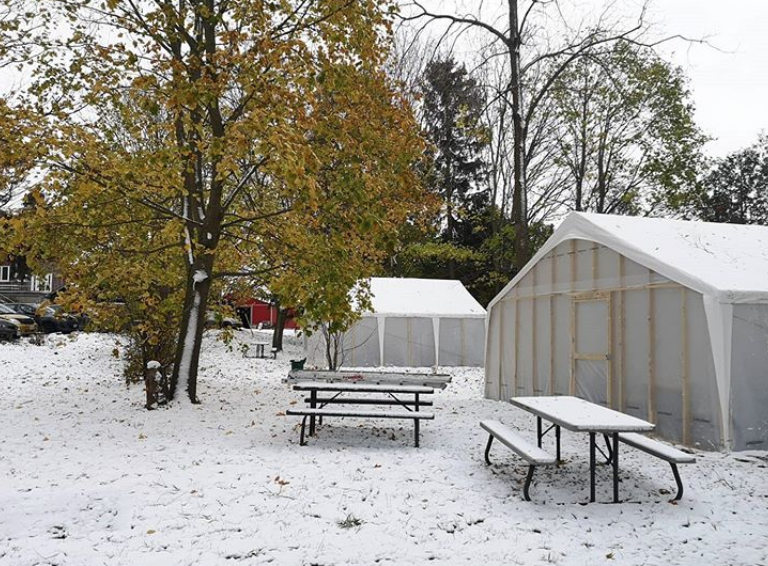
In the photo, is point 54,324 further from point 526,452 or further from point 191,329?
point 526,452

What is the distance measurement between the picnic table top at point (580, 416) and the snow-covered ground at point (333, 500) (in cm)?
72

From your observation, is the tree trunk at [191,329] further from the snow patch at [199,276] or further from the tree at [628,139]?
the tree at [628,139]

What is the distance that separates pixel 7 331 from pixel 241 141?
19.9m

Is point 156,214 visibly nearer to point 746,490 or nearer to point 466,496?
point 466,496

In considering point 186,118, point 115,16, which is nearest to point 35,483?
point 186,118

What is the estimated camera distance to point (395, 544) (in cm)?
448

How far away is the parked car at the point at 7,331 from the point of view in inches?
865

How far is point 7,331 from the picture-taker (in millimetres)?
22062

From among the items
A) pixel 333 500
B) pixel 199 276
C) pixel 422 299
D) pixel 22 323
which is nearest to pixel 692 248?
pixel 333 500

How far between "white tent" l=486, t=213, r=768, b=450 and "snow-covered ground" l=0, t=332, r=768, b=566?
938 millimetres

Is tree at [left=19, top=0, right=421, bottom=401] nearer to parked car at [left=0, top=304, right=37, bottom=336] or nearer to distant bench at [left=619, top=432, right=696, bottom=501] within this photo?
distant bench at [left=619, top=432, right=696, bottom=501]

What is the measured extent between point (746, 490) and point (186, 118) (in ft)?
26.8

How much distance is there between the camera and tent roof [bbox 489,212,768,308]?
775cm

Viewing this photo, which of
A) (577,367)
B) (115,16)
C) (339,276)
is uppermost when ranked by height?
(115,16)
